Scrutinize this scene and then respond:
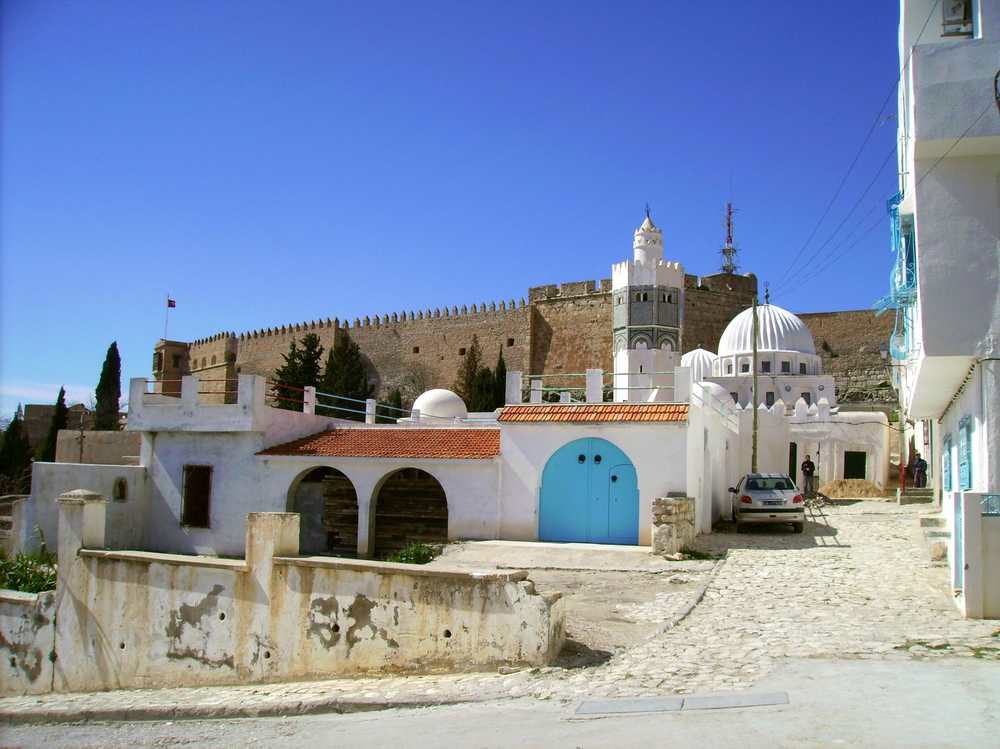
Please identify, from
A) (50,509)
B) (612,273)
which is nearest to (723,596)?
(50,509)

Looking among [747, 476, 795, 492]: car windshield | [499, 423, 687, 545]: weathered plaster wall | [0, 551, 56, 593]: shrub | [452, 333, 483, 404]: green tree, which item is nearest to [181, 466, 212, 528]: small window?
[0, 551, 56, 593]: shrub

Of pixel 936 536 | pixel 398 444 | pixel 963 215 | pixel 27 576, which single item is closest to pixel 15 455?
pixel 27 576

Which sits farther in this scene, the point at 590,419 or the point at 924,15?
the point at 590,419

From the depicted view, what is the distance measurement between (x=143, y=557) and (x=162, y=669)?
144 cm

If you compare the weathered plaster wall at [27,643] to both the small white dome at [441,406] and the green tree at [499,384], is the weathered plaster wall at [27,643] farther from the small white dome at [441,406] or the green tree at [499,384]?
the green tree at [499,384]

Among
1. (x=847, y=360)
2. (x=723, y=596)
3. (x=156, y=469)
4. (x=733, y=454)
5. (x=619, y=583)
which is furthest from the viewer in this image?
(x=847, y=360)

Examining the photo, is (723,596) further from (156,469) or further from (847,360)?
(847,360)

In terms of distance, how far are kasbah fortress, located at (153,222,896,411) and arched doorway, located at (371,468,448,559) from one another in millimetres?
25034

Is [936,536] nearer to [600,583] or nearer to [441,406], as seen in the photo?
[600,583]

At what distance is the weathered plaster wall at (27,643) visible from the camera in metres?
12.8

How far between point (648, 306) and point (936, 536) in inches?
1179

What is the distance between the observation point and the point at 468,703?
22.7ft

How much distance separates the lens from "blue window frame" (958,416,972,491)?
12.0 meters

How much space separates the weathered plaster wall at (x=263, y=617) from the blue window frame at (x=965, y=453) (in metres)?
6.97
